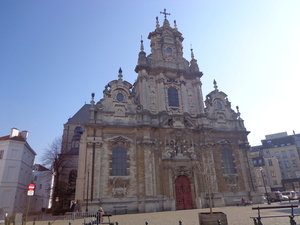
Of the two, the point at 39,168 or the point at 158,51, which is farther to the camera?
the point at 39,168

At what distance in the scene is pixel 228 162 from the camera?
82.1ft

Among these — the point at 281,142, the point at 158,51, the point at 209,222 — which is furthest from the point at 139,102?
the point at 281,142

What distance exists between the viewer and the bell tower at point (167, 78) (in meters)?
25.4

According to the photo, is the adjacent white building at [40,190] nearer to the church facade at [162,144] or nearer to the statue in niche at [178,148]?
the church facade at [162,144]

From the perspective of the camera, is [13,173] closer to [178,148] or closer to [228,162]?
[178,148]

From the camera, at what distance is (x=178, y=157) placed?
2288cm

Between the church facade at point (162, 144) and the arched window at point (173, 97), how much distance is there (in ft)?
0.31

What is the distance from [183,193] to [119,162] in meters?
7.09

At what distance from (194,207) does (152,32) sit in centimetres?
2159

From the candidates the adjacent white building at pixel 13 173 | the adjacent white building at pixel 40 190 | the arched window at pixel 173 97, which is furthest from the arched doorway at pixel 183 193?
the adjacent white building at pixel 40 190

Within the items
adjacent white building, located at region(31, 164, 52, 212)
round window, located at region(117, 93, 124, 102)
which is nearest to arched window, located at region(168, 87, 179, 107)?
round window, located at region(117, 93, 124, 102)

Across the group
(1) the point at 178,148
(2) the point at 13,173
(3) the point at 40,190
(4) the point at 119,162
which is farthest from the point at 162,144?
(3) the point at 40,190

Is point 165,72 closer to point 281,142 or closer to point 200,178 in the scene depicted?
point 200,178

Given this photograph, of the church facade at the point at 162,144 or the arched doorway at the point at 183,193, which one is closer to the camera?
the church facade at the point at 162,144
